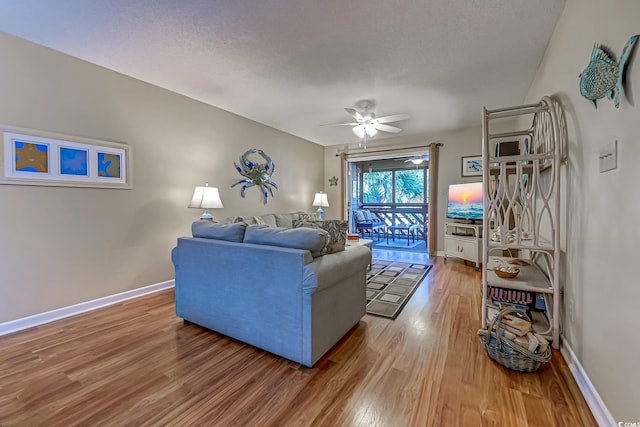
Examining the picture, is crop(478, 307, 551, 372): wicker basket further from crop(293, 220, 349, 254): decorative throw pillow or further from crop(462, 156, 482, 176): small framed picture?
crop(462, 156, 482, 176): small framed picture

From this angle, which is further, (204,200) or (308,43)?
(204,200)

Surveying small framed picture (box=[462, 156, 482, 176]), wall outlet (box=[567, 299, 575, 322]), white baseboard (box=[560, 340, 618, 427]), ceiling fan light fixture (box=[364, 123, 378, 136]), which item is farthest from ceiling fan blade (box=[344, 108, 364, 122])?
white baseboard (box=[560, 340, 618, 427])

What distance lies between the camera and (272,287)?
1.82 meters

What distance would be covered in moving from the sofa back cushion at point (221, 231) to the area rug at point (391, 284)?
1445 mm

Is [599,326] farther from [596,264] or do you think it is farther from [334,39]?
[334,39]

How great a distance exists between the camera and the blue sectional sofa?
172cm

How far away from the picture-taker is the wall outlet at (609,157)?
1.22 m

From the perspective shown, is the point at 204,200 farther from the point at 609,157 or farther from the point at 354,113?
A: the point at 609,157

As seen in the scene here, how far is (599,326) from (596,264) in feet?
1.01

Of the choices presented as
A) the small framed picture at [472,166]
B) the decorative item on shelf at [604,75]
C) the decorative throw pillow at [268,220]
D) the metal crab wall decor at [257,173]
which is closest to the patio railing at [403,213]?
the small framed picture at [472,166]

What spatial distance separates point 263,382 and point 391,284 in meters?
2.24

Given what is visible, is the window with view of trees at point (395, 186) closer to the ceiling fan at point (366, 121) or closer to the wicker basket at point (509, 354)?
the ceiling fan at point (366, 121)

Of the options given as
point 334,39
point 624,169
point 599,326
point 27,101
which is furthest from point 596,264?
point 27,101

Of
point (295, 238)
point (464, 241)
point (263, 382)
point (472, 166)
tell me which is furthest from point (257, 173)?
point (472, 166)
